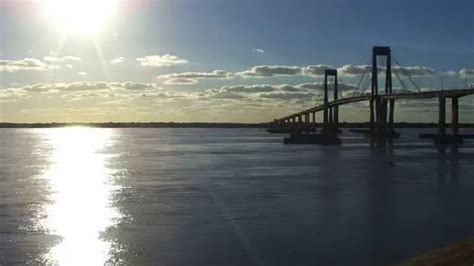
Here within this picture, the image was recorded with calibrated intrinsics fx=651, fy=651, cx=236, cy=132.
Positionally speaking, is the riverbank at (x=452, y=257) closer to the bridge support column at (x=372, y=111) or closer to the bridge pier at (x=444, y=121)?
the bridge pier at (x=444, y=121)

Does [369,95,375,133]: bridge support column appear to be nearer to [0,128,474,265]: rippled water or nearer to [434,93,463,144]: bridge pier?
[434,93,463,144]: bridge pier

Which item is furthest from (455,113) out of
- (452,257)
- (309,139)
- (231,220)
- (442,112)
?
(452,257)

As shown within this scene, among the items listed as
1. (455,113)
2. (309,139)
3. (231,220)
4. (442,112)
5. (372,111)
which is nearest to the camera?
(231,220)

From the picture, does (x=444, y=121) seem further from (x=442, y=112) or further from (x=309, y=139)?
(x=309, y=139)

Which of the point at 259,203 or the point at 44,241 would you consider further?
the point at 259,203

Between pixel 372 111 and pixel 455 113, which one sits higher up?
pixel 372 111

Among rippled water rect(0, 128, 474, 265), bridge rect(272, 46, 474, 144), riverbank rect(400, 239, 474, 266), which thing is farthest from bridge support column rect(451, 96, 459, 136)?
riverbank rect(400, 239, 474, 266)

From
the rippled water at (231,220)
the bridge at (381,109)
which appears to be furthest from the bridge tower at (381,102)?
the rippled water at (231,220)

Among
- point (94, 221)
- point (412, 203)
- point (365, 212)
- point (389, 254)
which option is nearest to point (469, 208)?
point (412, 203)

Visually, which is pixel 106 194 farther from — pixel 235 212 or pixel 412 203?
pixel 412 203
